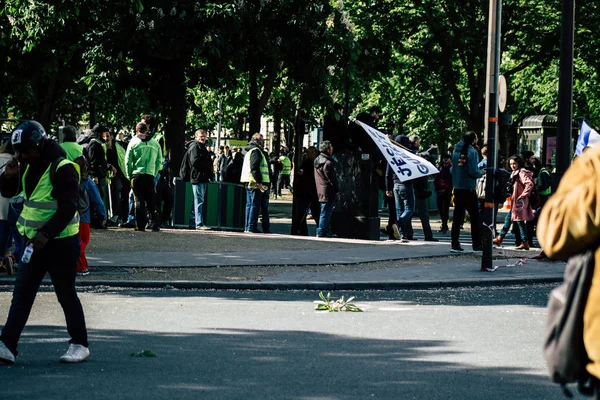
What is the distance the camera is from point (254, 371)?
7195mm

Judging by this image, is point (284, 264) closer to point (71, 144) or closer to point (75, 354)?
point (71, 144)

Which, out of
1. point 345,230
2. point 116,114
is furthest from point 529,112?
point 345,230

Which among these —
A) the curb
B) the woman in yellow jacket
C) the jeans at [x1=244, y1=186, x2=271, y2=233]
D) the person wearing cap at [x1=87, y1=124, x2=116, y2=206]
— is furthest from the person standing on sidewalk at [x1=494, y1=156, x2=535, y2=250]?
the woman in yellow jacket

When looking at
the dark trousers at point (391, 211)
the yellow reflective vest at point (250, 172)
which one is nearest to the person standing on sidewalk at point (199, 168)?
the yellow reflective vest at point (250, 172)

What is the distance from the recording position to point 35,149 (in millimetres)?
A: 7301

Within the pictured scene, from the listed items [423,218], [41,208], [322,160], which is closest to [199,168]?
→ [322,160]

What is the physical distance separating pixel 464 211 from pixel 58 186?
33.0ft

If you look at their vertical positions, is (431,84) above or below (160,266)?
above

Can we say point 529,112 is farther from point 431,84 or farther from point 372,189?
point 372,189

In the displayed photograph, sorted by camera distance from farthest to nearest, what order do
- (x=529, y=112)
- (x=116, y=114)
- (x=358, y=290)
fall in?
(x=529, y=112) < (x=116, y=114) < (x=358, y=290)

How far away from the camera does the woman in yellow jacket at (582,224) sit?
323 centimetres

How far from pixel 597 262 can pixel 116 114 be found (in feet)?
142

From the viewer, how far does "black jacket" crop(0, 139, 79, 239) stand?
721cm

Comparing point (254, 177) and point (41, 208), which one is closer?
point (41, 208)
